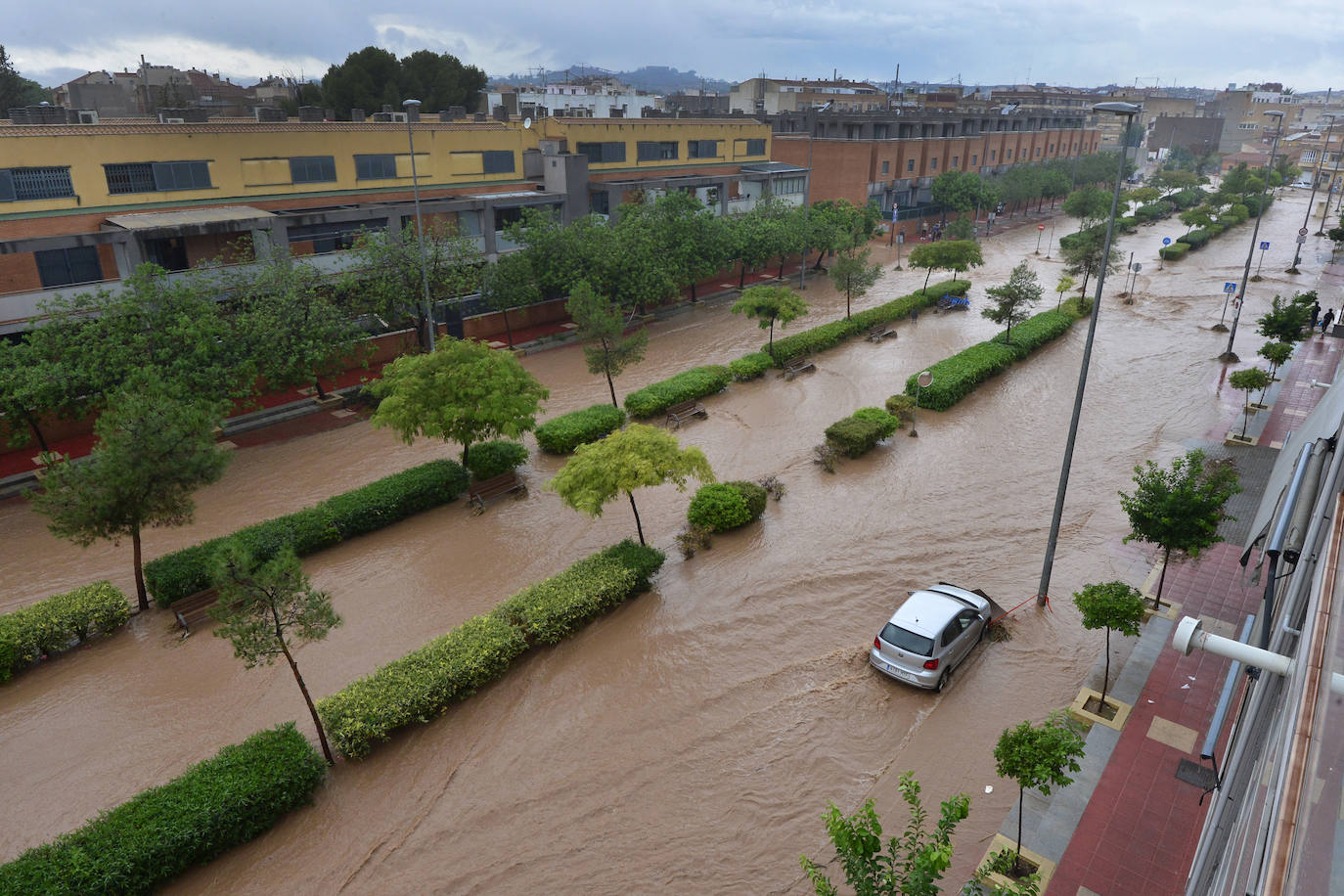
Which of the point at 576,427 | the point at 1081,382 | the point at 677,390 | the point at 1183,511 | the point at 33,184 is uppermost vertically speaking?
the point at 33,184

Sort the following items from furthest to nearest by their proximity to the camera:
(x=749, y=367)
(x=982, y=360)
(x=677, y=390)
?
(x=982, y=360) < (x=749, y=367) < (x=677, y=390)

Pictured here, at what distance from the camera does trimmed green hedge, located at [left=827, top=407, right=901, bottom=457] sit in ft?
67.3

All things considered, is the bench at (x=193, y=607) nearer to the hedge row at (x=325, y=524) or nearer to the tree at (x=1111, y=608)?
the hedge row at (x=325, y=524)

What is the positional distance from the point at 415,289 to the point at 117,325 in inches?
324

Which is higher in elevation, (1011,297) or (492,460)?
(1011,297)

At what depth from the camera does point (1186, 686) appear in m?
11.7

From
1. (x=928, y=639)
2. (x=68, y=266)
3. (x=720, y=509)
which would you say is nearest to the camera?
(x=928, y=639)

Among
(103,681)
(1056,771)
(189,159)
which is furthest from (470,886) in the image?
(189,159)

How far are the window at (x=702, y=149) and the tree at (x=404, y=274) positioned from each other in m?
21.2

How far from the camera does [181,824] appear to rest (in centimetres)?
916

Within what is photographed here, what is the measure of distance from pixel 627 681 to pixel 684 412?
11.5 m

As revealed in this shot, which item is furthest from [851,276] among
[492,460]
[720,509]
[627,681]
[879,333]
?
[627,681]

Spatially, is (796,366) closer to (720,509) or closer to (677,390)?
(677,390)

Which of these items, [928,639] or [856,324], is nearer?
[928,639]
